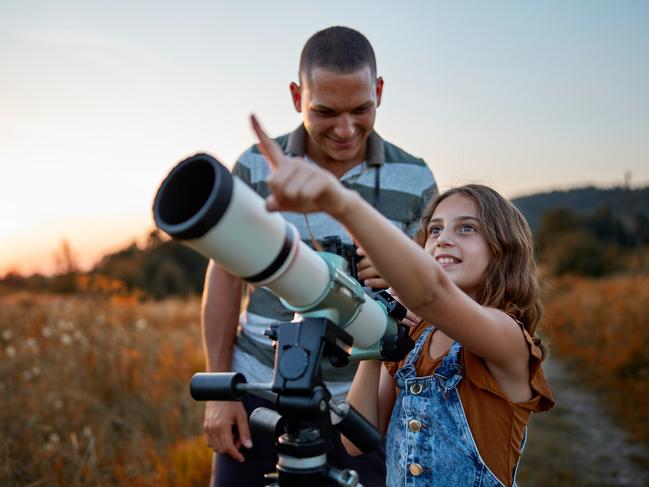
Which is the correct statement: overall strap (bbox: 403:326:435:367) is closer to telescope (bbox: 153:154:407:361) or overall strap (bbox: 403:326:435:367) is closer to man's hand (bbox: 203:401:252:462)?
telescope (bbox: 153:154:407:361)

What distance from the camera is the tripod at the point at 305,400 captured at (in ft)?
4.84

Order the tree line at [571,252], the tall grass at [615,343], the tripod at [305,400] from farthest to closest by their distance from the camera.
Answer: the tree line at [571,252]
the tall grass at [615,343]
the tripod at [305,400]

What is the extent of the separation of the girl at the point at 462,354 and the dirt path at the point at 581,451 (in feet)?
10.9

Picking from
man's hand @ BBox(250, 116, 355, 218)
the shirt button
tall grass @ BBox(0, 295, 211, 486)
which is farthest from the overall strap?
tall grass @ BBox(0, 295, 211, 486)

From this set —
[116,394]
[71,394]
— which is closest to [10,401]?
[71,394]

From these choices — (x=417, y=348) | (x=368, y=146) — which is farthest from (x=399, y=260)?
(x=368, y=146)

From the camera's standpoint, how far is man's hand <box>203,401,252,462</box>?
9.00ft

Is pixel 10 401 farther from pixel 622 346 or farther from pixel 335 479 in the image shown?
pixel 622 346

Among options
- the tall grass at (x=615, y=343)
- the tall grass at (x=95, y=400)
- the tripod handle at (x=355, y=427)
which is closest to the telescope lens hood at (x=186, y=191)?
the tripod handle at (x=355, y=427)

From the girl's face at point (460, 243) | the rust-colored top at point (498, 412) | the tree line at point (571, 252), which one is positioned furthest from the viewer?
the tree line at point (571, 252)

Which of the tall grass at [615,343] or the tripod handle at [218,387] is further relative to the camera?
the tall grass at [615,343]

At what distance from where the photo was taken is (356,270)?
1.97 m

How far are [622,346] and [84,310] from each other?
7.27 m

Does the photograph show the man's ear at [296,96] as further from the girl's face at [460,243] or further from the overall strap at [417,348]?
the overall strap at [417,348]
